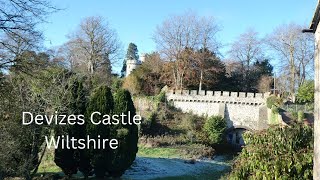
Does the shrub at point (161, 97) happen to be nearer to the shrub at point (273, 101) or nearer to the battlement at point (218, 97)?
the battlement at point (218, 97)

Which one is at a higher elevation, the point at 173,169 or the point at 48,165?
the point at 48,165

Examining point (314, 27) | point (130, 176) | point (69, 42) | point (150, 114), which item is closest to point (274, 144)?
point (314, 27)

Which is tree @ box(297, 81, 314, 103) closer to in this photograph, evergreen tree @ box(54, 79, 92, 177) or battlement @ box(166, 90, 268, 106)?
battlement @ box(166, 90, 268, 106)

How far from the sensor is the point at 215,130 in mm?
25922

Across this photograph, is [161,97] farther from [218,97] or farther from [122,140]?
[122,140]

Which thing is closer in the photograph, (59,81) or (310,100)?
(59,81)

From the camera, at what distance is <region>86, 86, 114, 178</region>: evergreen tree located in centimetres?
1529

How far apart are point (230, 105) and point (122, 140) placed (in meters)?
16.6

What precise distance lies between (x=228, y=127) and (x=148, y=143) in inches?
341

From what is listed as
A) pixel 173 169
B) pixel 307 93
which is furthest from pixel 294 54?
pixel 173 169

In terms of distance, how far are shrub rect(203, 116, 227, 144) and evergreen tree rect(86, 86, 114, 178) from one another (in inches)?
457

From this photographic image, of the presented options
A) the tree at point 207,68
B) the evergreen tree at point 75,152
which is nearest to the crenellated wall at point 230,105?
the tree at point 207,68

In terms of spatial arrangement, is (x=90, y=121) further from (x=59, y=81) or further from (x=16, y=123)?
(x=16, y=123)

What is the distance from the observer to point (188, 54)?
31859mm
